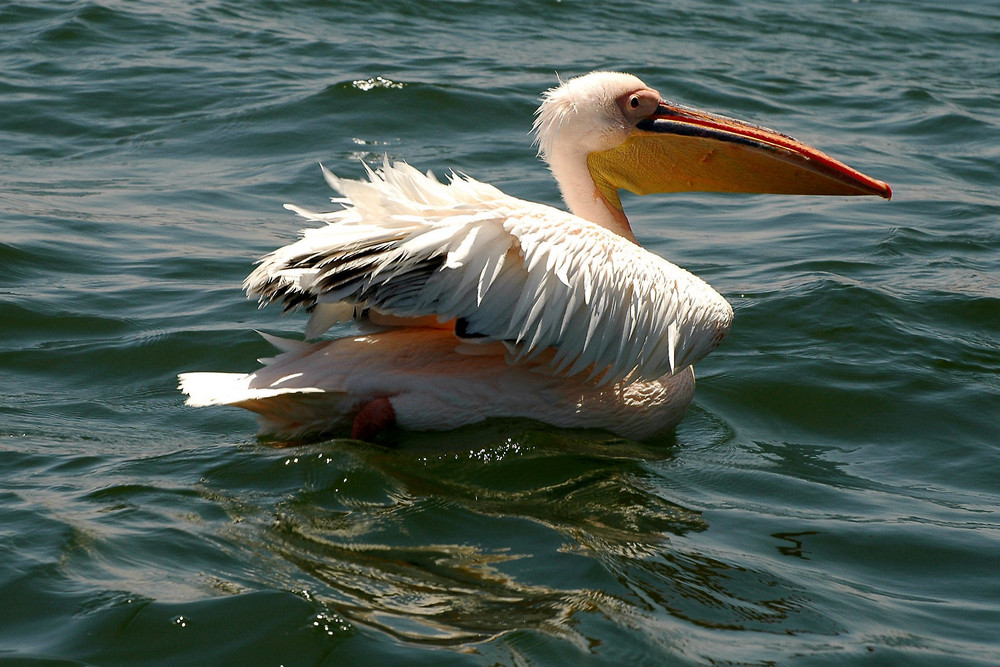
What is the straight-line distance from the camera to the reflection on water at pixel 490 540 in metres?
2.66

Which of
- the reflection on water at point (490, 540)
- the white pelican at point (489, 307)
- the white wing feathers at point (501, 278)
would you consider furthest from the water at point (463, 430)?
the white wing feathers at point (501, 278)

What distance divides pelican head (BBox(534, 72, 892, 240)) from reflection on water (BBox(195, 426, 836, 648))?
3.06 ft

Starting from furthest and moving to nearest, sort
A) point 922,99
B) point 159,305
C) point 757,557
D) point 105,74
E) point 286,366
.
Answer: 1. point 922,99
2. point 105,74
3. point 159,305
4. point 286,366
5. point 757,557

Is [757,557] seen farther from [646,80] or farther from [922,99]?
[922,99]

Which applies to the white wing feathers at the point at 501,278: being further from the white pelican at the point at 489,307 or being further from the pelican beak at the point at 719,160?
the pelican beak at the point at 719,160

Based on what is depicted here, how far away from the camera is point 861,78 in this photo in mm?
9461

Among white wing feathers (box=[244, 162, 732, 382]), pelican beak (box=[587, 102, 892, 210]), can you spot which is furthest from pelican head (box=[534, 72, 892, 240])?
white wing feathers (box=[244, 162, 732, 382])

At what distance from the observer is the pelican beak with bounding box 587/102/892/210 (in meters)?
3.95

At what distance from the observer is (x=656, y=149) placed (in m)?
4.05

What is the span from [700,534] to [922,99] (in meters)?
6.57

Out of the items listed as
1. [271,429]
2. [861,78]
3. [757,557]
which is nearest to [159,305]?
[271,429]

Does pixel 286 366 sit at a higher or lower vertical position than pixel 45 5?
lower

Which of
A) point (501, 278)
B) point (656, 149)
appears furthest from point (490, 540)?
point (656, 149)

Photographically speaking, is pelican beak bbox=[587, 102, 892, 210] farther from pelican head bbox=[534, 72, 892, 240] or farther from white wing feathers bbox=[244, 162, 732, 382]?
white wing feathers bbox=[244, 162, 732, 382]
